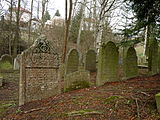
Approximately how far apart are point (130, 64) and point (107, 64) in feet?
5.23

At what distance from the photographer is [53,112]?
4316 mm

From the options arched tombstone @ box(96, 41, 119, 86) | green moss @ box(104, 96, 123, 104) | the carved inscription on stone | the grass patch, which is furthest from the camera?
arched tombstone @ box(96, 41, 119, 86)

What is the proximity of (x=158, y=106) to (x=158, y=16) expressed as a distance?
556 cm

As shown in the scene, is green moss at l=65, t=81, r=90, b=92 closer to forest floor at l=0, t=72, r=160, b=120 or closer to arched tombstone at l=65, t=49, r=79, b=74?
forest floor at l=0, t=72, r=160, b=120

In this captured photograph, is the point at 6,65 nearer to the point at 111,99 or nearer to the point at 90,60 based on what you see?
the point at 90,60

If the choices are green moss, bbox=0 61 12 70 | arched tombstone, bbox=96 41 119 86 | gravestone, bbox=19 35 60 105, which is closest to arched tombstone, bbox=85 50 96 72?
arched tombstone, bbox=96 41 119 86

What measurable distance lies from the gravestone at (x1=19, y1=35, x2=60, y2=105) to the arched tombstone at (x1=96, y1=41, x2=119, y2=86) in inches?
79.9

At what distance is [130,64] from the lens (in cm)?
895

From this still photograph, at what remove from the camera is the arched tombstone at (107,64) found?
775cm

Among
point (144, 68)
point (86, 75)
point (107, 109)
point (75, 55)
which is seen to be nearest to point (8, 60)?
point (75, 55)

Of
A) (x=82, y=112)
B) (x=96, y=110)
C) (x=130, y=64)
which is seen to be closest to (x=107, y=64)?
(x=130, y=64)

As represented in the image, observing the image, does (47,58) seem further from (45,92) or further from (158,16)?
(158,16)

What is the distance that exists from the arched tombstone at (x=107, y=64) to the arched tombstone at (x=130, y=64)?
698mm

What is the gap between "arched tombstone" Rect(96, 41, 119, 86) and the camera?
775cm
